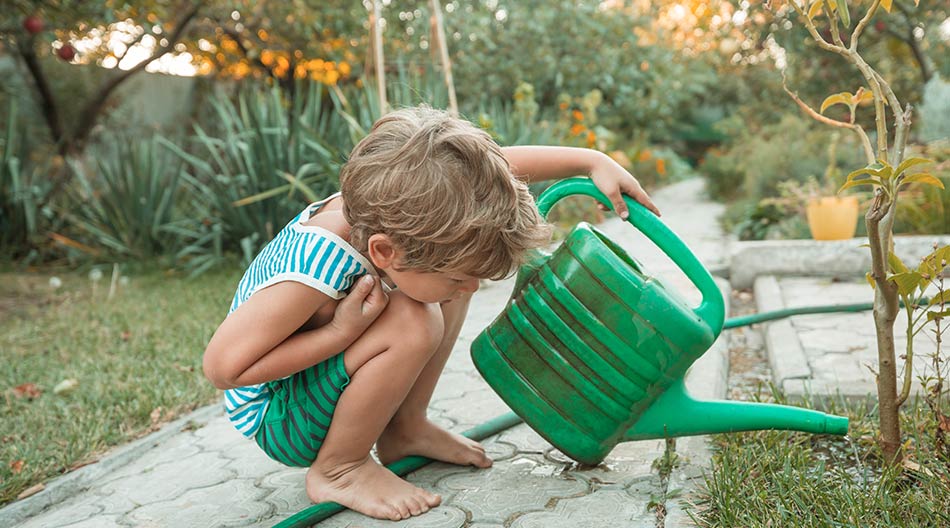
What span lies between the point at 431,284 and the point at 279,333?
0.92 ft

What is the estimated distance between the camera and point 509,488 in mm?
1721

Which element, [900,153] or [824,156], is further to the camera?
[824,156]

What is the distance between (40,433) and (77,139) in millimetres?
5598

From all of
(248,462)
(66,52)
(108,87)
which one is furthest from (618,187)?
(108,87)

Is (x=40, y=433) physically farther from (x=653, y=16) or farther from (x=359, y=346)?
(x=653, y=16)

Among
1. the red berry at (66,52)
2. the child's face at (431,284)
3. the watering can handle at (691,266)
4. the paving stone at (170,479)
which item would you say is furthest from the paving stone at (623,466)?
the red berry at (66,52)

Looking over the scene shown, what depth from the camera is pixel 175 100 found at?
28.2ft

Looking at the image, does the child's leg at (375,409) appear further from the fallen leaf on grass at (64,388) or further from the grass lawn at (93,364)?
the fallen leaf on grass at (64,388)

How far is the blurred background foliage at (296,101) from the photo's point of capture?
4.63m

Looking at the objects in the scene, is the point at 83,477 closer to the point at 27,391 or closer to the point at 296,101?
the point at 27,391

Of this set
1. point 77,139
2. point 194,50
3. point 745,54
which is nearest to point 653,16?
point 745,54

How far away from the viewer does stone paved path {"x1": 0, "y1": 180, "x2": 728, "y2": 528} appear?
1.59 metres

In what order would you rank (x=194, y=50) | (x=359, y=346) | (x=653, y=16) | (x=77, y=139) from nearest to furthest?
(x=359, y=346) → (x=77, y=139) → (x=194, y=50) → (x=653, y=16)

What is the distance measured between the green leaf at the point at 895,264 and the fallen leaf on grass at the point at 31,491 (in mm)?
1789
